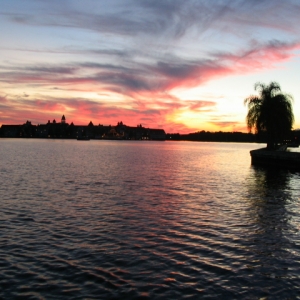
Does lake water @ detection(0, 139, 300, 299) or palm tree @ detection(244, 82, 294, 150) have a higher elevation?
palm tree @ detection(244, 82, 294, 150)

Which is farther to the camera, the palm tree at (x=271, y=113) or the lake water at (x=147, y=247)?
the palm tree at (x=271, y=113)

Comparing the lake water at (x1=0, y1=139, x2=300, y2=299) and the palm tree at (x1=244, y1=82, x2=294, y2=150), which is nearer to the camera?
the lake water at (x1=0, y1=139, x2=300, y2=299)

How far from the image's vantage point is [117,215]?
21375 millimetres

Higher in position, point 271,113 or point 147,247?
point 271,113

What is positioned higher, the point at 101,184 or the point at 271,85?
the point at 271,85

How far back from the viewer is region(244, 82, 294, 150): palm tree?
6475cm

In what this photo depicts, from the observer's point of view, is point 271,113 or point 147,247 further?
point 271,113

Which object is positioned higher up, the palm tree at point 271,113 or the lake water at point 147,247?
the palm tree at point 271,113

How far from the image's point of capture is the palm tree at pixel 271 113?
64.8 meters

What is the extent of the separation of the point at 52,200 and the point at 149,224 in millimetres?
10145

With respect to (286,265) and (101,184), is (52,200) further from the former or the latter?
(286,265)

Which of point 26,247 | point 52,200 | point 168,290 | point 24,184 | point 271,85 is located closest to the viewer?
point 168,290

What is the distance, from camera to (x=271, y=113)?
213ft

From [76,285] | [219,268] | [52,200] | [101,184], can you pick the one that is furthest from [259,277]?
[101,184]
